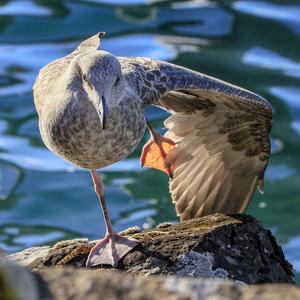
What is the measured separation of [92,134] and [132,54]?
236 inches

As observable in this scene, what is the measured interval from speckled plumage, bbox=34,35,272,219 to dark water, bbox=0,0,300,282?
67.3 inches

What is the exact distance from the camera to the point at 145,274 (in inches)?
207

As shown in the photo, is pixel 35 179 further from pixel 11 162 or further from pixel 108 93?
pixel 108 93

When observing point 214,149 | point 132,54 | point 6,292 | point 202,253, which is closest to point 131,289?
point 6,292

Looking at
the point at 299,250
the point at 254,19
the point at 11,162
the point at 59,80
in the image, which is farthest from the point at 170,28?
the point at 59,80

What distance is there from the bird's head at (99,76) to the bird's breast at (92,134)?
0.11 m

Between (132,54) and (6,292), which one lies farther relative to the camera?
(132,54)

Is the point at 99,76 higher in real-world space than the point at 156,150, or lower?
higher

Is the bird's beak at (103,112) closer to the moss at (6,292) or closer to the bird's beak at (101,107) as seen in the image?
the bird's beak at (101,107)

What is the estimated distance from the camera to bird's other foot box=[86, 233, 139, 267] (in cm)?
548

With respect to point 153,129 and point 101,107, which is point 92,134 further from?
point 153,129

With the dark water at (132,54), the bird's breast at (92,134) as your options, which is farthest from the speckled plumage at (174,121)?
the dark water at (132,54)

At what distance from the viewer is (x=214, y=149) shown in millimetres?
7371

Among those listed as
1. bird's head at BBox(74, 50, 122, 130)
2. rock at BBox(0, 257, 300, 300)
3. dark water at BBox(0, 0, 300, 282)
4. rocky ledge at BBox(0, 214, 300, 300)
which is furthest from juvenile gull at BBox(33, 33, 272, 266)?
rock at BBox(0, 257, 300, 300)
